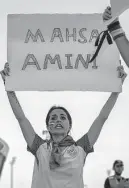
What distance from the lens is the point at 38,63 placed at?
652 cm

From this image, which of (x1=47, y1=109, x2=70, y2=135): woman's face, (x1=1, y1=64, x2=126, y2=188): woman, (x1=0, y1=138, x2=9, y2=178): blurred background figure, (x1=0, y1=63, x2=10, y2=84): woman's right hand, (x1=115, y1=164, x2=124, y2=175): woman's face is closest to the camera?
(x1=0, y1=138, x2=9, y2=178): blurred background figure

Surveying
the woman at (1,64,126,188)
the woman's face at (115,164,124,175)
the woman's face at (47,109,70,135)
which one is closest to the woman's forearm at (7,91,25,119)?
the woman at (1,64,126,188)

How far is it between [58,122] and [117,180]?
4.23 meters

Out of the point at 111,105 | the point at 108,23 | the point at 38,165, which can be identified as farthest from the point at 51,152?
the point at 108,23

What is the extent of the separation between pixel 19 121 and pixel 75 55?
125 cm

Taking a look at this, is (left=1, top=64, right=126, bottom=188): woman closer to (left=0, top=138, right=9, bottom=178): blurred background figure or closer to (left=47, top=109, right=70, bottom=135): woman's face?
(left=47, top=109, right=70, bottom=135): woman's face

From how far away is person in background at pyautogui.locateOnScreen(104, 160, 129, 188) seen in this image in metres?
9.48

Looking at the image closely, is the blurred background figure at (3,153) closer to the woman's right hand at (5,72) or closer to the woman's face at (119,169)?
the woman's right hand at (5,72)

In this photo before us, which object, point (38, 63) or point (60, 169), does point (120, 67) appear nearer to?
point (38, 63)

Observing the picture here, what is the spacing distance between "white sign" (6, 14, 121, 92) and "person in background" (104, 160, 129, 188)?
3.45 metres

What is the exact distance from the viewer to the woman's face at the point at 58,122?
5.63 meters

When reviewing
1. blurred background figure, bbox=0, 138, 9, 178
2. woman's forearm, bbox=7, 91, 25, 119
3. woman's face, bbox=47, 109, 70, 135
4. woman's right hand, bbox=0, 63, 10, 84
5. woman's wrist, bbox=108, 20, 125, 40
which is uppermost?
woman's right hand, bbox=0, 63, 10, 84

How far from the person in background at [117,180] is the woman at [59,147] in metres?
3.73

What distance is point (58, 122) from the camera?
18.7 ft
